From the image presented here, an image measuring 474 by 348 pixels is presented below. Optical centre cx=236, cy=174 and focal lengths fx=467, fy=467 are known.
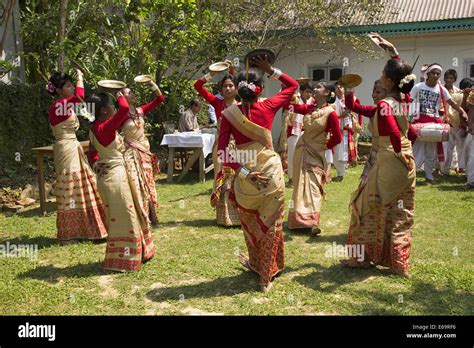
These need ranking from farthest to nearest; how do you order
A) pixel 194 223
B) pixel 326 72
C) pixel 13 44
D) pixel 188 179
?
1. pixel 326 72
2. pixel 13 44
3. pixel 188 179
4. pixel 194 223

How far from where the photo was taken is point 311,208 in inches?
236

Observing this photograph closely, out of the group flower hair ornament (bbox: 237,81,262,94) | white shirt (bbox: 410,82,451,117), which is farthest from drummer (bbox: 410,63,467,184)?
flower hair ornament (bbox: 237,81,262,94)

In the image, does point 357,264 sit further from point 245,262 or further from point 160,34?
point 160,34

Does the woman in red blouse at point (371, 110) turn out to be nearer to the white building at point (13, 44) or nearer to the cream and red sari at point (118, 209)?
the cream and red sari at point (118, 209)

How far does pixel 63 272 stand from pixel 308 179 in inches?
122

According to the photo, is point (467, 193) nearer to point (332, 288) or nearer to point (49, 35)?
point (332, 288)

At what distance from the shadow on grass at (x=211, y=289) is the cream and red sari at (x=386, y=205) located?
116 cm

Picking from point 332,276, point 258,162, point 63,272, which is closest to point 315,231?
point 332,276

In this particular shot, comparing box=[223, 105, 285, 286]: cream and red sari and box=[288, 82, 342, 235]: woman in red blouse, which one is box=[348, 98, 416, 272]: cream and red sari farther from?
Answer: box=[288, 82, 342, 235]: woman in red blouse

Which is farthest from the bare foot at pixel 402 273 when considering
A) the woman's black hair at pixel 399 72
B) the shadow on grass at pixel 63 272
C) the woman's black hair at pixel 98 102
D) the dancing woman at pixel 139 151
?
the woman's black hair at pixel 98 102

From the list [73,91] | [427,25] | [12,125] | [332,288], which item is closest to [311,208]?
[332,288]

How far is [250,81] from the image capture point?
163 inches

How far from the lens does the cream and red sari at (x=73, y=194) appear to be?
5914mm

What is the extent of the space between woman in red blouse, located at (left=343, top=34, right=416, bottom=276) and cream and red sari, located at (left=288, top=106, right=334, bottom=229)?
4.20ft
